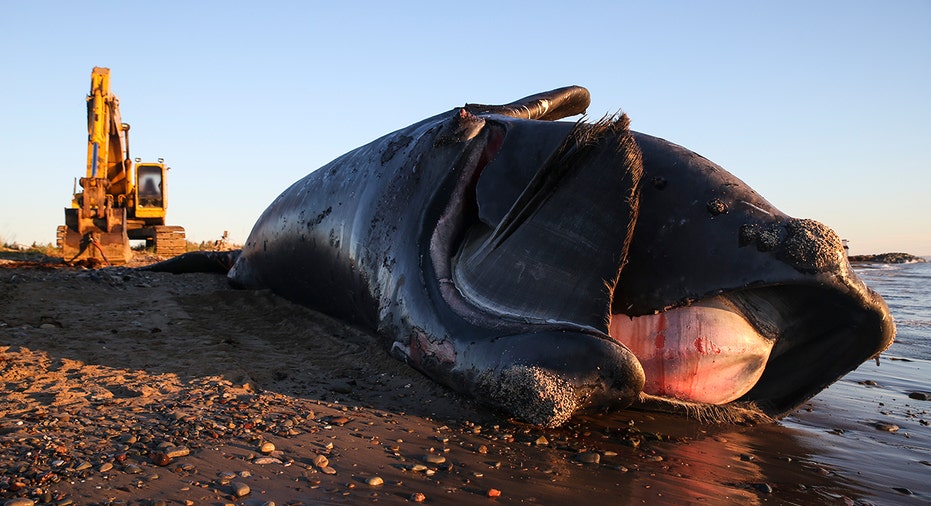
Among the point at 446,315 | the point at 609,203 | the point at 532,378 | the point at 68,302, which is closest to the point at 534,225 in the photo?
the point at 609,203

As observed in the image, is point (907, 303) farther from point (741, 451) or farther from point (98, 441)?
point (98, 441)

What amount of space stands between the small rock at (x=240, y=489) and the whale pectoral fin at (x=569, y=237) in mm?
1326

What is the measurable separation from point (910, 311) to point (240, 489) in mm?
10216

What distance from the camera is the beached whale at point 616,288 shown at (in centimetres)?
289

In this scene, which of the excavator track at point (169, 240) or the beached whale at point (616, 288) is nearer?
the beached whale at point (616, 288)

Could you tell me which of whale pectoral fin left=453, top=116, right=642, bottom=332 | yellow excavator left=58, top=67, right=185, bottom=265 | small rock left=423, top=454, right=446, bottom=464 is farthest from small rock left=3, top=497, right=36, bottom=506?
yellow excavator left=58, top=67, right=185, bottom=265

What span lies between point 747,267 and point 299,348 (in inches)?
102

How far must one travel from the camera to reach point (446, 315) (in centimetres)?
330

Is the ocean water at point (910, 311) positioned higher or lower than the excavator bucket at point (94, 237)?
lower

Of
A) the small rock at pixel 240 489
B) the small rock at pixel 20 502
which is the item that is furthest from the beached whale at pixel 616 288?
the small rock at pixel 20 502

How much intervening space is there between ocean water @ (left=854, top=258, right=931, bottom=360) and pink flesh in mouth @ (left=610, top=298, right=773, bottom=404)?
388cm

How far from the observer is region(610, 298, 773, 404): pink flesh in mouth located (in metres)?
3.14

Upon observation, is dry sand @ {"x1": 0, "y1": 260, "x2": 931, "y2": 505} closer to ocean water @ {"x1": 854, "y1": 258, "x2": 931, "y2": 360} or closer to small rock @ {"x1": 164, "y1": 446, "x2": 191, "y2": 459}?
small rock @ {"x1": 164, "y1": 446, "x2": 191, "y2": 459}

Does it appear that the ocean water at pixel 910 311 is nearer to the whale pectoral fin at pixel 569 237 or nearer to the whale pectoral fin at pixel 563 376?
the whale pectoral fin at pixel 569 237
